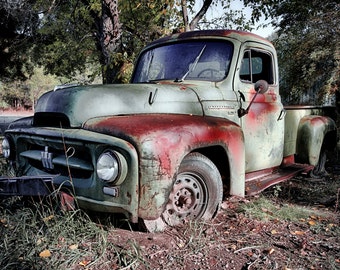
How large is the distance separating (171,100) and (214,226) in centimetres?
125

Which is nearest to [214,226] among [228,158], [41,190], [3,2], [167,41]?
[228,158]

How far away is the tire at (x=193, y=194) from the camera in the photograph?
9.70 feet

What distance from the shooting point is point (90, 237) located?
2838 mm

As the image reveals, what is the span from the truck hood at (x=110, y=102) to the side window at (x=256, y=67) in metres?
0.88

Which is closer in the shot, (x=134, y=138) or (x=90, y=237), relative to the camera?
(x=134, y=138)

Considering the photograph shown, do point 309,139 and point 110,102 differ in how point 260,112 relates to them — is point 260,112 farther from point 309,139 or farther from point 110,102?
point 110,102

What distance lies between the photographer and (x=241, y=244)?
9.41 ft

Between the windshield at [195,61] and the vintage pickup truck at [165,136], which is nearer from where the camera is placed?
the vintage pickup truck at [165,136]

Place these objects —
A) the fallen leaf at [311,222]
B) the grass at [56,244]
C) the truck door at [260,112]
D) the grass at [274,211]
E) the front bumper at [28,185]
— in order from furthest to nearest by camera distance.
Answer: the truck door at [260,112] → the grass at [274,211] → the fallen leaf at [311,222] → the front bumper at [28,185] → the grass at [56,244]

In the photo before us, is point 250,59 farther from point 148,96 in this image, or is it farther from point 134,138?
point 134,138

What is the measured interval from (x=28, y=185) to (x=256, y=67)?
2952 millimetres

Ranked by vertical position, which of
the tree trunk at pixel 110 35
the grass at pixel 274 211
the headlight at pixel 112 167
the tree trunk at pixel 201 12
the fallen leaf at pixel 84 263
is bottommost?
the grass at pixel 274 211

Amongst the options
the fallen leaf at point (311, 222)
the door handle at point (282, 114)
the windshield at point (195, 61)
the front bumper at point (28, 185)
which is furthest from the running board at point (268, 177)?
the front bumper at point (28, 185)

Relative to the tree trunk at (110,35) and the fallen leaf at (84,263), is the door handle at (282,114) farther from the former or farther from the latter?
the tree trunk at (110,35)
